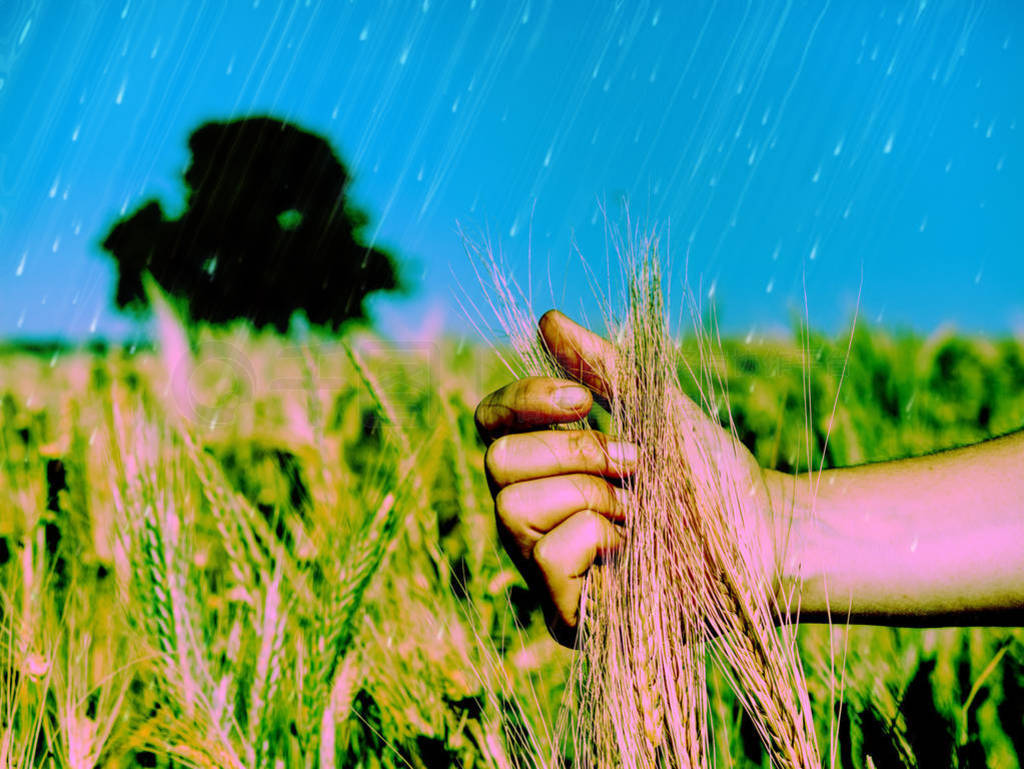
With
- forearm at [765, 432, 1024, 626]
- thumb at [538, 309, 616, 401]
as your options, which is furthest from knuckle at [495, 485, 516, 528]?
forearm at [765, 432, 1024, 626]

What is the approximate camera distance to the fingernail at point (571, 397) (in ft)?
2.01

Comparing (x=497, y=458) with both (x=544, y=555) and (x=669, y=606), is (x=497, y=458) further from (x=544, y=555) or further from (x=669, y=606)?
(x=669, y=606)

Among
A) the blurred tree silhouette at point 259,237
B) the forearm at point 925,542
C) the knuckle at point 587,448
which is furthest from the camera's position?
the blurred tree silhouette at point 259,237

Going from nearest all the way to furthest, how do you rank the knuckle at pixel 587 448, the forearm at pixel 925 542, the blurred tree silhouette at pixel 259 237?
the knuckle at pixel 587 448 → the forearm at pixel 925 542 → the blurred tree silhouette at pixel 259 237

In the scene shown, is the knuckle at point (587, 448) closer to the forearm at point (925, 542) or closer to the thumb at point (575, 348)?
the thumb at point (575, 348)

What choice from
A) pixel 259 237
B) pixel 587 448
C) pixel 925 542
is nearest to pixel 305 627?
pixel 587 448

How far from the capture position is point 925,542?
73cm

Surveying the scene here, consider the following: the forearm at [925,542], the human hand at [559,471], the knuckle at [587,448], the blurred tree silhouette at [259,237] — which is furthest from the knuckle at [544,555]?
the blurred tree silhouette at [259,237]

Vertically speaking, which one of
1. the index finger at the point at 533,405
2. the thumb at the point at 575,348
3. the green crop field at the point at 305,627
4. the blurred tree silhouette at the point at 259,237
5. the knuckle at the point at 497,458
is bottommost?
the green crop field at the point at 305,627

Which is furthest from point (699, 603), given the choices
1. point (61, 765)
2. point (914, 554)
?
point (61, 765)

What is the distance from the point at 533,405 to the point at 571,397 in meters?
0.04

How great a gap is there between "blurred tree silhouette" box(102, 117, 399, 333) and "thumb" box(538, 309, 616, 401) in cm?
1035

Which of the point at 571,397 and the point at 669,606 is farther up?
the point at 571,397

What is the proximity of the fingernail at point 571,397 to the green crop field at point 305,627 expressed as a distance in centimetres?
16
